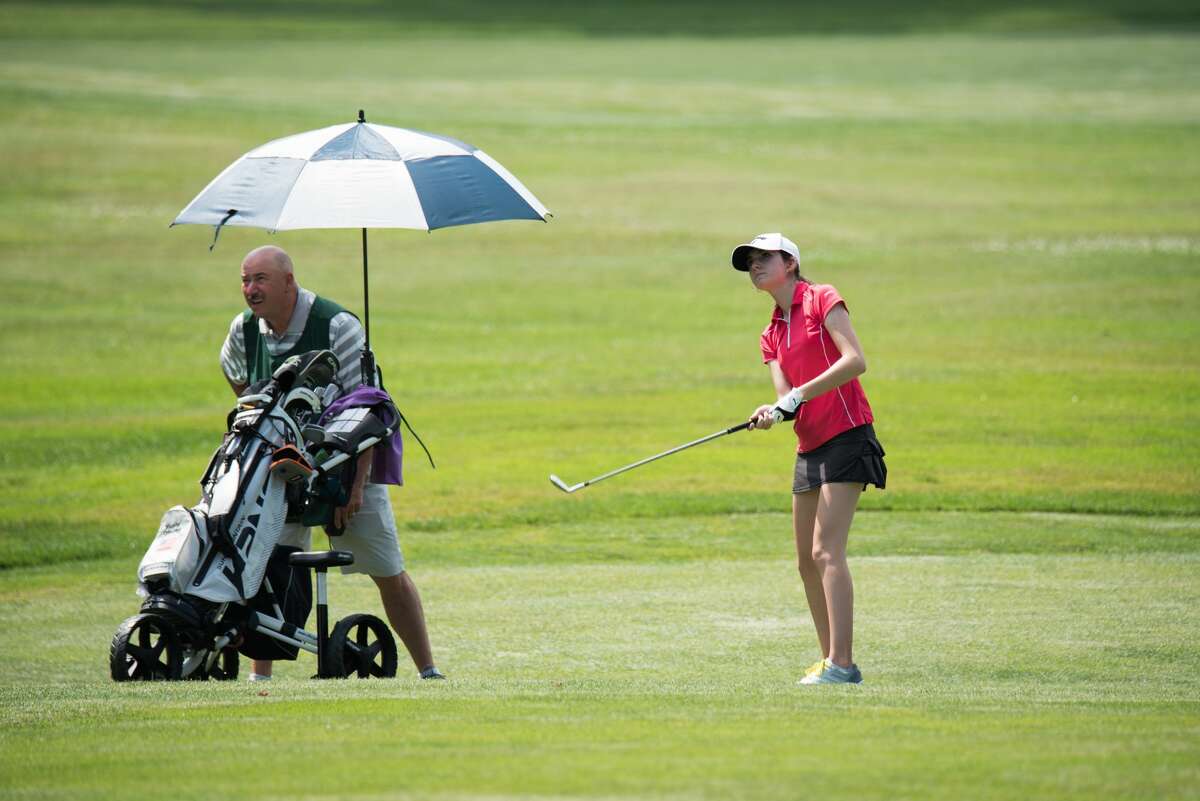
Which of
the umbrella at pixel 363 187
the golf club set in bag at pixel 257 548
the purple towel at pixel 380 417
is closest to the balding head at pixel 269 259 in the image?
the umbrella at pixel 363 187

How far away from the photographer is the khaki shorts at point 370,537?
8375mm

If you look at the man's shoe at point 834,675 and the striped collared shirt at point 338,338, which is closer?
the man's shoe at point 834,675

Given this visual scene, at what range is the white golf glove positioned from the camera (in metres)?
7.78

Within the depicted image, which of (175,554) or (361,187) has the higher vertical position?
(361,187)

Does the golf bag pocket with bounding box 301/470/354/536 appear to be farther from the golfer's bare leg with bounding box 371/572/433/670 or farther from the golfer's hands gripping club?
the golfer's hands gripping club

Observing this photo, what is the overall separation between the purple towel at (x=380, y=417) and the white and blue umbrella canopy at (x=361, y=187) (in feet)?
2.45

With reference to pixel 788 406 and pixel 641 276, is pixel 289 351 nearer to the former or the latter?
pixel 788 406

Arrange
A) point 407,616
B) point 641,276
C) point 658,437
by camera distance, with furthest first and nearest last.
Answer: point 641,276
point 658,437
point 407,616

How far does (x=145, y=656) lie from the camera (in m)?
7.78

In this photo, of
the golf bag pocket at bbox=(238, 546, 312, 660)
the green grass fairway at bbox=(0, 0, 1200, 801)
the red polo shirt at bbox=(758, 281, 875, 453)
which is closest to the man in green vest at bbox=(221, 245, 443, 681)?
the golf bag pocket at bbox=(238, 546, 312, 660)

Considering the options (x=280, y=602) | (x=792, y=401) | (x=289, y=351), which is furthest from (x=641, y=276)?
(x=792, y=401)

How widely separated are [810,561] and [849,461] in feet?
1.86

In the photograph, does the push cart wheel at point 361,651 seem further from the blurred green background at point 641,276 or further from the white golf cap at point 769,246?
the blurred green background at point 641,276

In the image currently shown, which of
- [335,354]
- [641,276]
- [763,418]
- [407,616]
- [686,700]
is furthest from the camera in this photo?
[641,276]
